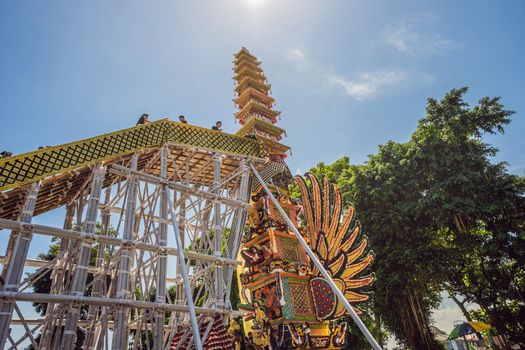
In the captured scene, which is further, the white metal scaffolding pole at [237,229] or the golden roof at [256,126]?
the golden roof at [256,126]

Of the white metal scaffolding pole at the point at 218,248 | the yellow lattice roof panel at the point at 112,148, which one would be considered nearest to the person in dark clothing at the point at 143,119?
the yellow lattice roof panel at the point at 112,148

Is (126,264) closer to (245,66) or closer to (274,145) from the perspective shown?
(274,145)

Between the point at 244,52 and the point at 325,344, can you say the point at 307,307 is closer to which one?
the point at 325,344

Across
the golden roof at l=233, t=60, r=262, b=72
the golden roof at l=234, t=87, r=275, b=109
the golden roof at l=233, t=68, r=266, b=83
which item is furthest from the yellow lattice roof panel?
the golden roof at l=233, t=60, r=262, b=72

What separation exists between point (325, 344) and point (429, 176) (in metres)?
11.5

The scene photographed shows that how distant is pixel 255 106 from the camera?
17.6m

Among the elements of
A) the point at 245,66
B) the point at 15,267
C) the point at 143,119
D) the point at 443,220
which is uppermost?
the point at 245,66

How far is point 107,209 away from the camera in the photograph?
1209 cm

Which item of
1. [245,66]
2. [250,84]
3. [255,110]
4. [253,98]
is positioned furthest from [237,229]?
[245,66]

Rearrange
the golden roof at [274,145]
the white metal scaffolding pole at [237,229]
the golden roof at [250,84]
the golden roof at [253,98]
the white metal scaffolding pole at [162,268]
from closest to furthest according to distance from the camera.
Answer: the white metal scaffolding pole at [162,268]
the white metal scaffolding pole at [237,229]
the golden roof at [274,145]
the golden roof at [253,98]
the golden roof at [250,84]

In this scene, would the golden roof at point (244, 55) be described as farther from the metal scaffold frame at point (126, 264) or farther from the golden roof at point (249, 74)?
the metal scaffold frame at point (126, 264)

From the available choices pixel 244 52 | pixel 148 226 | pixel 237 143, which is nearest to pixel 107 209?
pixel 148 226

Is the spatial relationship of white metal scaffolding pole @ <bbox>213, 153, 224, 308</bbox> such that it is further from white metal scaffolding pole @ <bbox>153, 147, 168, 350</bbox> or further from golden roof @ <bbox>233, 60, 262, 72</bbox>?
golden roof @ <bbox>233, 60, 262, 72</bbox>

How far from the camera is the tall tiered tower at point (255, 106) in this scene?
16.5m
